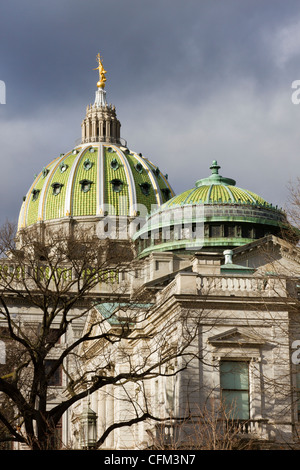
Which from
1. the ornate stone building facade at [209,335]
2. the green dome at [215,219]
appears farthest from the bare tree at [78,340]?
the green dome at [215,219]

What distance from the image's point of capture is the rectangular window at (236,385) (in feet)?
124

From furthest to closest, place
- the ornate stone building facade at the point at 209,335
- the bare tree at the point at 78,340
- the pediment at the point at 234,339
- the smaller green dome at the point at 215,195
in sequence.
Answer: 1. the smaller green dome at the point at 215,195
2. the pediment at the point at 234,339
3. the ornate stone building facade at the point at 209,335
4. the bare tree at the point at 78,340

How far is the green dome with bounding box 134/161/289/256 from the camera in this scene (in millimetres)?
63312

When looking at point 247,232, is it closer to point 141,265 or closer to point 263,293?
point 141,265

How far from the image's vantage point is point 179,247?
66938 mm

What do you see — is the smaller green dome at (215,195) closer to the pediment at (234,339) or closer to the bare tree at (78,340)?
the bare tree at (78,340)

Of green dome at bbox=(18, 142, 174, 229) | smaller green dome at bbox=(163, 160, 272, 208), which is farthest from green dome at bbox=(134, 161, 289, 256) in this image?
green dome at bbox=(18, 142, 174, 229)

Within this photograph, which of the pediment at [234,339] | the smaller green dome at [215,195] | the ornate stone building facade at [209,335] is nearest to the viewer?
the ornate stone building facade at [209,335]

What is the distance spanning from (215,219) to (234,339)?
2579cm

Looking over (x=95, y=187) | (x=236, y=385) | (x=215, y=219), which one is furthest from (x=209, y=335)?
(x=95, y=187)

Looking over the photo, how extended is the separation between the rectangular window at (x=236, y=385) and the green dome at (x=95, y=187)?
10994 cm
